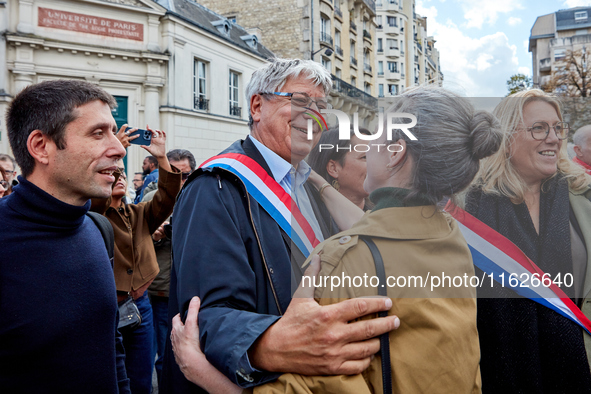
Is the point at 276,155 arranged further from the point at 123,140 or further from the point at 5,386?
the point at 123,140

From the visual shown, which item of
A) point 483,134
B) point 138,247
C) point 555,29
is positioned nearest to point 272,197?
point 483,134

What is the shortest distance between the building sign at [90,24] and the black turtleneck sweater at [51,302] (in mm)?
15184

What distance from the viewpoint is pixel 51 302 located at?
65.6 inches

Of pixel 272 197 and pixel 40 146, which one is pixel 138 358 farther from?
pixel 272 197

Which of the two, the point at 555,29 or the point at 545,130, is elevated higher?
the point at 555,29

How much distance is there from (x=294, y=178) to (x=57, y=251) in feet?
3.30

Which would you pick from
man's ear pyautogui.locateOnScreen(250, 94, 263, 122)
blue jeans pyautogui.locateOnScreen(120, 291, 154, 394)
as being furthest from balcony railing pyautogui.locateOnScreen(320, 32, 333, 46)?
man's ear pyautogui.locateOnScreen(250, 94, 263, 122)

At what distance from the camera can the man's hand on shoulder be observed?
1.12 m

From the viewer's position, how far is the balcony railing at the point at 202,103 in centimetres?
1731

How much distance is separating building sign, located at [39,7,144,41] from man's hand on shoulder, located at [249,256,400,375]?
16.2 m

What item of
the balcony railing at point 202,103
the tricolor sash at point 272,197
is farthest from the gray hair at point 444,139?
the balcony railing at point 202,103

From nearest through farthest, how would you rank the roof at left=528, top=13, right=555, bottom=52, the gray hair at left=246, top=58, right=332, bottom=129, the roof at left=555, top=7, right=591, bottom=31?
the gray hair at left=246, top=58, right=332, bottom=129, the roof at left=555, top=7, right=591, bottom=31, the roof at left=528, top=13, right=555, bottom=52

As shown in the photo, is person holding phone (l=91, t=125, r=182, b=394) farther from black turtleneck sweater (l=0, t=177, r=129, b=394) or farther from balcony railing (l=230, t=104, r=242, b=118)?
balcony railing (l=230, t=104, r=242, b=118)

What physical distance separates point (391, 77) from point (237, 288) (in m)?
54.0
